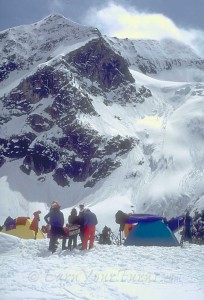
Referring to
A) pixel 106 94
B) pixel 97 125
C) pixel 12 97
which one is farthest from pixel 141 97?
pixel 12 97

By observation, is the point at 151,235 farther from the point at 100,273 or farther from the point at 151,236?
the point at 100,273

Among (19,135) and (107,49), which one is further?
(107,49)

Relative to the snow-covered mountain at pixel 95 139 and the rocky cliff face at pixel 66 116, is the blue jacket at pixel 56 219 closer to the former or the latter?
the snow-covered mountain at pixel 95 139

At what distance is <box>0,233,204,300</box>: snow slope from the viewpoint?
36.2 feet

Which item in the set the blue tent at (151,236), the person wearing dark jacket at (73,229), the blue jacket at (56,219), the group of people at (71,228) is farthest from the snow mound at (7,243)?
the blue tent at (151,236)

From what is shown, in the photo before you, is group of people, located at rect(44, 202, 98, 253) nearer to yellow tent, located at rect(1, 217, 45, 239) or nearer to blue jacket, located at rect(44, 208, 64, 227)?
blue jacket, located at rect(44, 208, 64, 227)

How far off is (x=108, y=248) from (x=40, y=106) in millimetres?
154929

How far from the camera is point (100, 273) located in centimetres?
1320

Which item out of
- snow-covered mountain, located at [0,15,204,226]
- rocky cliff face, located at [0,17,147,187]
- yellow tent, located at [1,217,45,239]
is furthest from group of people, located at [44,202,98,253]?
rocky cliff face, located at [0,17,147,187]

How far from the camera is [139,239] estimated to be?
2259 cm

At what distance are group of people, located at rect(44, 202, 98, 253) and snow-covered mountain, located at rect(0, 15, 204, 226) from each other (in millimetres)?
90424

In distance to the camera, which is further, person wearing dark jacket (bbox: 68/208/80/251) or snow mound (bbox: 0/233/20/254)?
person wearing dark jacket (bbox: 68/208/80/251)

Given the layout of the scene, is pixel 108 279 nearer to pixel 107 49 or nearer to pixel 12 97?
pixel 12 97

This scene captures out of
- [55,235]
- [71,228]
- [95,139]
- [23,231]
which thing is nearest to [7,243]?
[55,235]
